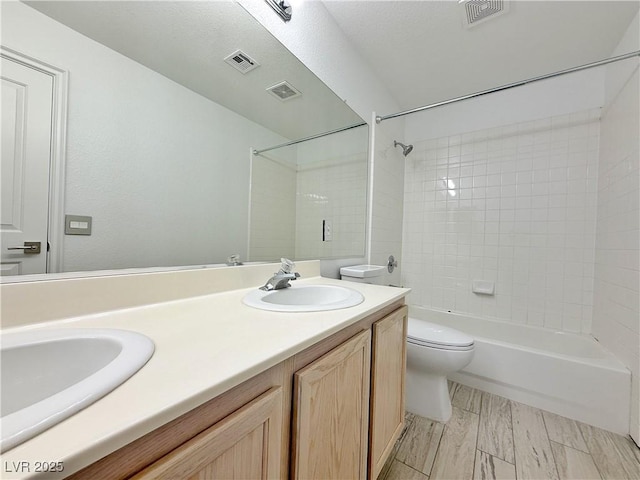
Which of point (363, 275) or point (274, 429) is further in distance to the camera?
point (363, 275)

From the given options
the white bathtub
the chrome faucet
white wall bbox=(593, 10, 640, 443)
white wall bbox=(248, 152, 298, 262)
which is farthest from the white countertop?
white wall bbox=(593, 10, 640, 443)

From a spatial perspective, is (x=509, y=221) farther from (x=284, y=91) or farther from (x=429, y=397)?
(x=284, y=91)

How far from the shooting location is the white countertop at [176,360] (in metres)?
0.25

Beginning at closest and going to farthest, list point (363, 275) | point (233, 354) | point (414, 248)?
point (233, 354) → point (363, 275) → point (414, 248)

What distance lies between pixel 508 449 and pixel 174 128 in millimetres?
1958

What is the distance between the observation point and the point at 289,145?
4.27 ft

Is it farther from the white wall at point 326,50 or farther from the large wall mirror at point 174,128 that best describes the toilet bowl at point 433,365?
the white wall at point 326,50

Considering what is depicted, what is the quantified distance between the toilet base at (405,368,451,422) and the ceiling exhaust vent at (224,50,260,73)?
179 cm

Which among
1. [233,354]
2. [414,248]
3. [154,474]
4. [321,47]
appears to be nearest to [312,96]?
[321,47]

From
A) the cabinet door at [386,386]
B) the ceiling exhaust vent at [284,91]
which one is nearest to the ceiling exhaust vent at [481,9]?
the ceiling exhaust vent at [284,91]

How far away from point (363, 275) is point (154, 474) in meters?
1.35

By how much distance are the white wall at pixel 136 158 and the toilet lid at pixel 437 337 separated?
1119mm

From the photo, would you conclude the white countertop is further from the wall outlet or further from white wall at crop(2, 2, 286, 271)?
the wall outlet

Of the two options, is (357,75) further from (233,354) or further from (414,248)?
(233,354)
